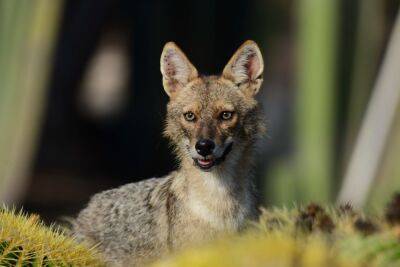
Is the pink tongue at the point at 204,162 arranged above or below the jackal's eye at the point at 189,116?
below

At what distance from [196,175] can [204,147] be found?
1.33 feet

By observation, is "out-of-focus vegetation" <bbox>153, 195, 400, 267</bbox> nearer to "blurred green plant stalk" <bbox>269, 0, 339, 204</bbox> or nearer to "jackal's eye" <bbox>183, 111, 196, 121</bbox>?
"jackal's eye" <bbox>183, 111, 196, 121</bbox>

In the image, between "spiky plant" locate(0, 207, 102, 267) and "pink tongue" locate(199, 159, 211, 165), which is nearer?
"spiky plant" locate(0, 207, 102, 267)

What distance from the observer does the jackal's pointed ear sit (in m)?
5.82

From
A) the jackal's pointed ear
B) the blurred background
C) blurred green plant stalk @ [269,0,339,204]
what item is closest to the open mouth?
the jackal's pointed ear

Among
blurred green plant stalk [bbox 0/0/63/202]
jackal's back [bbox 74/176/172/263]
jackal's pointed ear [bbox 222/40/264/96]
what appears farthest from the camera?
blurred green plant stalk [bbox 0/0/63/202]

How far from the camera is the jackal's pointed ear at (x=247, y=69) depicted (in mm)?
5820

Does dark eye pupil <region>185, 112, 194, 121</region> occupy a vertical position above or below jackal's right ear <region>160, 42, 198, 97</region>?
below

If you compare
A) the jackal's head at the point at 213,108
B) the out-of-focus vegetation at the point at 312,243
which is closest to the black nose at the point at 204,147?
the jackal's head at the point at 213,108

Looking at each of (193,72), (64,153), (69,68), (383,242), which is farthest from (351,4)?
(64,153)

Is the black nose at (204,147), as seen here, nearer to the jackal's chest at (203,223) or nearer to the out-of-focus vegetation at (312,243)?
the jackal's chest at (203,223)

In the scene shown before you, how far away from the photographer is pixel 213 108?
5781 mm

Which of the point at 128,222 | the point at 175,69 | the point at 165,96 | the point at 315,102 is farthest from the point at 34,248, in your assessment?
the point at 165,96

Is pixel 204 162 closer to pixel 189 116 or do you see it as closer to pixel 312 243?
pixel 189 116
